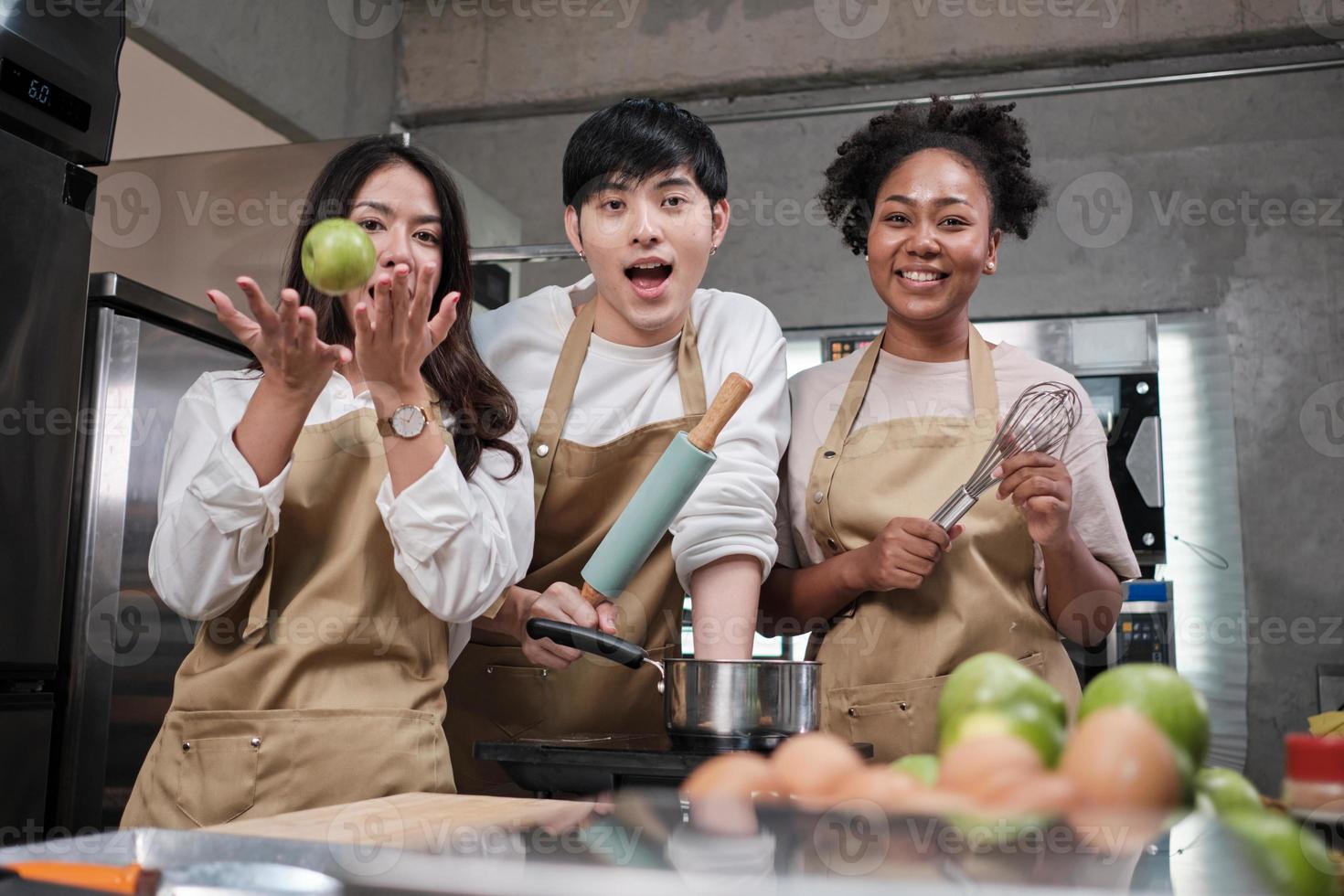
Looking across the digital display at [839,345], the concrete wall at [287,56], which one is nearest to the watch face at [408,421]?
the digital display at [839,345]

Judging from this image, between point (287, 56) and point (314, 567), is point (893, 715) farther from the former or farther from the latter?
point (287, 56)

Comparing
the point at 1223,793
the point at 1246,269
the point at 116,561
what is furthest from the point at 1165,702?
the point at 1246,269

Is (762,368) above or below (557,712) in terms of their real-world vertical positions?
above

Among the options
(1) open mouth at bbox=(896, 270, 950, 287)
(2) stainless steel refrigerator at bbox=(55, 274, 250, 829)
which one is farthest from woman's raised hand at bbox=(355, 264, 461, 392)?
(2) stainless steel refrigerator at bbox=(55, 274, 250, 829)

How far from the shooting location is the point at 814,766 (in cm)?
53

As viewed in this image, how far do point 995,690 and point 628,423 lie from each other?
1008 millimetres

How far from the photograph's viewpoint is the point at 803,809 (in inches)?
19.7

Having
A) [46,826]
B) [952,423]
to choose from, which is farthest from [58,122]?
[952,423]

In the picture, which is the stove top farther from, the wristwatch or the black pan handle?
the wristwatch

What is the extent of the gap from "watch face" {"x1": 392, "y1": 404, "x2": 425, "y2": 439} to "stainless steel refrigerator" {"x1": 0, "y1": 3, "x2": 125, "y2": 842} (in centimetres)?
76

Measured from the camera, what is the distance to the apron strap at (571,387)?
1476 mm

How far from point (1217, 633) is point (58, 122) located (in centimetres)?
287

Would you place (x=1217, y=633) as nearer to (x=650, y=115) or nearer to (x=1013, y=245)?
(x=1013, y=245)

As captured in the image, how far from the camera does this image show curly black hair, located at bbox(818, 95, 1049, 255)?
166 centimetres
